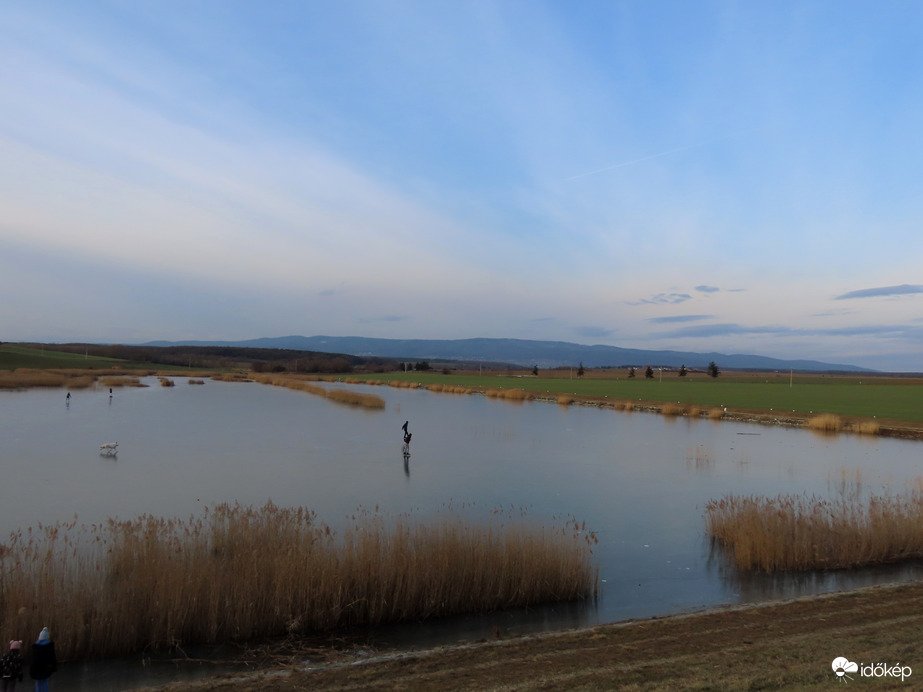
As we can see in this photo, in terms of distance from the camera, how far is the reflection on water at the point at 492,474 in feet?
30.6

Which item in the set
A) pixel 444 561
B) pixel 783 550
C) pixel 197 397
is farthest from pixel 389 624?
pixel 197 397

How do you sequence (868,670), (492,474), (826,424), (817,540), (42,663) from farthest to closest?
(826,424), (492,474), (817,540), (42,663), (868,670)

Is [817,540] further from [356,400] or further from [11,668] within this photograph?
[356,400]

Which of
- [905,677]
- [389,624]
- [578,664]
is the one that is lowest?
[389,624]

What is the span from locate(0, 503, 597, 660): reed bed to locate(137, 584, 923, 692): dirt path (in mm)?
1347

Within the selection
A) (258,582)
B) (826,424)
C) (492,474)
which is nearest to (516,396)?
(826,424)

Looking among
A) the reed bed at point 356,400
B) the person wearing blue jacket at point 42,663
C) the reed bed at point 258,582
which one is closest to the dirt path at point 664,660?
the person wearing blue jacket at point 42,663

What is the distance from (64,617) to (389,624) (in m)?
3.32

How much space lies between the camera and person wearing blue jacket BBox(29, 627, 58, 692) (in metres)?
5.17

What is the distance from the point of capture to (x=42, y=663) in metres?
5.20

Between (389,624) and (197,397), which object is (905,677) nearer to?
(389,624)

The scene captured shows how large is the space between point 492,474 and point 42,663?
43.0ft

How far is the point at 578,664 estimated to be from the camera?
18.3 ft

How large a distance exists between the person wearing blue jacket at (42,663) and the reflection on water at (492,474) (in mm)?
3312
